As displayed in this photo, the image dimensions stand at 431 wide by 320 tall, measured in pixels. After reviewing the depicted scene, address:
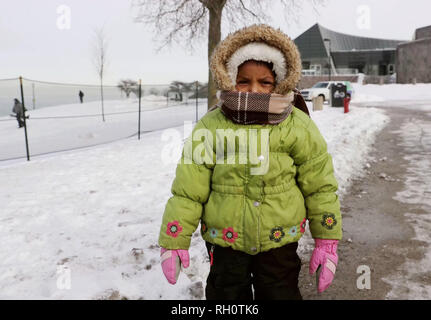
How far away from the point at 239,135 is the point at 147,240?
2022 millimetres

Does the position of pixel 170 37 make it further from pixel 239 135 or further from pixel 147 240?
pixel 239 135

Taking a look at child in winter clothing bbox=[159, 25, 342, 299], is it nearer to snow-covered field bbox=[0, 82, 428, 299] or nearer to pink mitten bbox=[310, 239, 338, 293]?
pink mitten bbox=[310, 239, 338, 293]

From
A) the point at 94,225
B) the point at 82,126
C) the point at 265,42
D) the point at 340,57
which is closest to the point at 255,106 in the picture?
the point at 265,42

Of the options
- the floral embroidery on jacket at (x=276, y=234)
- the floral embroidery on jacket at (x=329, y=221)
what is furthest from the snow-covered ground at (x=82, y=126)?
the floral embroidery on jacket at (x=329, y=221)

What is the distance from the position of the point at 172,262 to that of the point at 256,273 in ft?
1.54

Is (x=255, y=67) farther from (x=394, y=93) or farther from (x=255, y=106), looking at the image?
(x=394, y=93)

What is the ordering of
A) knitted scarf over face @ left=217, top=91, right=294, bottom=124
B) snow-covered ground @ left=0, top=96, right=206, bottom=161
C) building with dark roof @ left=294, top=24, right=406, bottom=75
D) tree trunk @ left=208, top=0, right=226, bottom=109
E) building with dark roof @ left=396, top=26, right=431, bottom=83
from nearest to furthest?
knitted scarf over face @ left=217, top=91, right=294, bottom=124
tree trunk @ left=208, top=0, right=226, bottom=109
snow-covered ground @ left=0, top=96, right=206, bottom=161
building with dark roof @ left=396, top=26, right=431, bottom=83
building with dark roof @ left=294, top=24, right=406, bottom=75

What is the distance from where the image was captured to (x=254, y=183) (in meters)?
1.86

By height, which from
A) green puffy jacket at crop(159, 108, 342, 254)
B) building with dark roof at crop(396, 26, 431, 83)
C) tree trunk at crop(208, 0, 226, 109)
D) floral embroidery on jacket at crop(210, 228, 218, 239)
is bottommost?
floral embroidery on jacket at crop(210, 228, 218, 239)

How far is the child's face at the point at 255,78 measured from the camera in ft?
6.33

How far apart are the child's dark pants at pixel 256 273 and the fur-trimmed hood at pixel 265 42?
0.89m

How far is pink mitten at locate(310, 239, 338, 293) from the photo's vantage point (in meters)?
1.87

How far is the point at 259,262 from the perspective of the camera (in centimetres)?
193

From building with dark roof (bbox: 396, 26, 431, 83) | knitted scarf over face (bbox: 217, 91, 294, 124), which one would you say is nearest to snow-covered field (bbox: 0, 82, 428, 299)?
knitted scarf over face (bbox: 217, 91, 294, 124)
